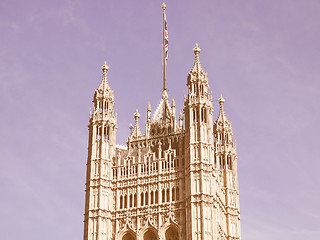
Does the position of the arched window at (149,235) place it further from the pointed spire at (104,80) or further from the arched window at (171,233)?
the pointed spire at (104,80)

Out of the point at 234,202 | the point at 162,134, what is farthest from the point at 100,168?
the point at 234,202

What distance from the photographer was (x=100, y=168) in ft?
236

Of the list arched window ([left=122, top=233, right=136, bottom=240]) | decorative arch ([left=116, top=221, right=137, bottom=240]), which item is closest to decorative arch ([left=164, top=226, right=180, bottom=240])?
decorative arch ([left=116, top=221, right=137, bottom=240])

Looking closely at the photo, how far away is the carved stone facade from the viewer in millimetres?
68750

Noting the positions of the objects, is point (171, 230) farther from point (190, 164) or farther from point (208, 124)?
point (208, 124)

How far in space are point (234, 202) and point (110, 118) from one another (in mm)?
14355

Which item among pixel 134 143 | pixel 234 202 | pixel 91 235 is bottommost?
pixel 91 235

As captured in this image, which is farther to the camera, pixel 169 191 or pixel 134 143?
pixel 134 143

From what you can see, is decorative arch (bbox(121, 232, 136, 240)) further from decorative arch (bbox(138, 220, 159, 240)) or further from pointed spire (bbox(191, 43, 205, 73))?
pointed spire (bbox(191, 43, 205, 73))

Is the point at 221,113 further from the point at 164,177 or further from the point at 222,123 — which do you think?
the point at 164,177

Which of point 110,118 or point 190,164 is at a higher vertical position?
point 110,118

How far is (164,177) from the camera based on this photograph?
71.4 metres

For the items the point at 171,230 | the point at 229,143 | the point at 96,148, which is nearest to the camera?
the point at 171,230

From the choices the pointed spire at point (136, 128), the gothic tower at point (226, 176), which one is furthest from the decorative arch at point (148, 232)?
the pointed spire at point (136, 128)
